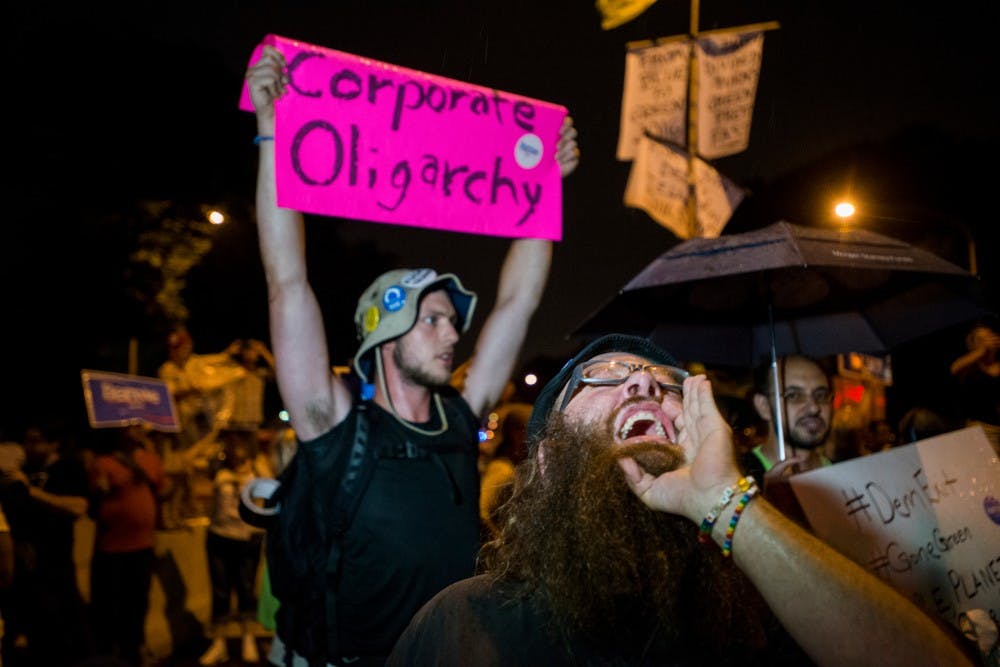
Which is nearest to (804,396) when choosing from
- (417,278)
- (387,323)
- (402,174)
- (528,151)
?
(528,151)

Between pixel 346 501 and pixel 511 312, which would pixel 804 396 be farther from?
pixel 346 501

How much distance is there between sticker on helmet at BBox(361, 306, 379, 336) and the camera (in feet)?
13.1

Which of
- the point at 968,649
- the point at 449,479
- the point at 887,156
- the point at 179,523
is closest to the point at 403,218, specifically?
the point at 449,479

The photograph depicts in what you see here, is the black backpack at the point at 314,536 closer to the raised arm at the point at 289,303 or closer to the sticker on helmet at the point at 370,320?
the raised arm at the point at 289,303

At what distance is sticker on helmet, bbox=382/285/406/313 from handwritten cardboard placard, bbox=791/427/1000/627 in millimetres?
1997

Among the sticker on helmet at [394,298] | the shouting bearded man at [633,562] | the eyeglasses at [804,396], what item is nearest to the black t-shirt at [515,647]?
the shouting bearded man at [633,562]

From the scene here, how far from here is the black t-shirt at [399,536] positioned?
10.6 ft

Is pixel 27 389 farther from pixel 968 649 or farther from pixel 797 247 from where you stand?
pixel 968 649

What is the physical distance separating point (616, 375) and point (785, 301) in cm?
330

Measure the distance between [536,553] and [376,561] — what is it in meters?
1.42

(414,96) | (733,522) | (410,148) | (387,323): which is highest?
(414,96)

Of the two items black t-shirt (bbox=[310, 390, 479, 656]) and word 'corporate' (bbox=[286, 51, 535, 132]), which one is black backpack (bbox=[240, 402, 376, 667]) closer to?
black t-shirt (bbox=[310, 390, 479, 656])

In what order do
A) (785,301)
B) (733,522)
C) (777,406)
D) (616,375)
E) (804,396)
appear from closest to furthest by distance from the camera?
(733,522) < (616,375) < (777,406) < (804,396) < (785,301)

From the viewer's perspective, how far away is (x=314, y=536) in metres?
3.34
